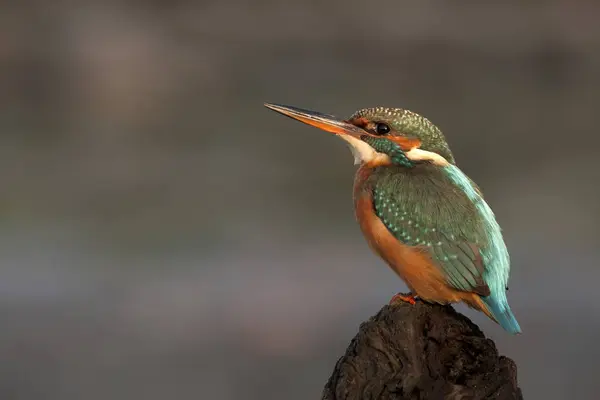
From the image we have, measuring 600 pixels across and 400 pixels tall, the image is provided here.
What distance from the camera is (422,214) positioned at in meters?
1.30

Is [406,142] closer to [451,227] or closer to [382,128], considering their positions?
[382,128]

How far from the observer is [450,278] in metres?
1.27

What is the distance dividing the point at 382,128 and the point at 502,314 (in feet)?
1.32

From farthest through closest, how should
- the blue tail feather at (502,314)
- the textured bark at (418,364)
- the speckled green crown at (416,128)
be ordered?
the speckled green crown at (416,128), the blue tail feather at (502,314), the textured bark at (418,364)

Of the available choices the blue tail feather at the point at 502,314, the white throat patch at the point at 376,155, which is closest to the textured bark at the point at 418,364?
the blue tail feather at the point at 502,314

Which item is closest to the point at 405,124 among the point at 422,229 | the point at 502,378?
the point at 422,229

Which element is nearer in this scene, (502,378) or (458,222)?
(502,378)

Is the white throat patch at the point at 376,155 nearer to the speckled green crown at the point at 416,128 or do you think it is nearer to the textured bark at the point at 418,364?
the speckled green crown at the point at 416,128

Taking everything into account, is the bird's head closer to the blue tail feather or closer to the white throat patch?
the white throat patch

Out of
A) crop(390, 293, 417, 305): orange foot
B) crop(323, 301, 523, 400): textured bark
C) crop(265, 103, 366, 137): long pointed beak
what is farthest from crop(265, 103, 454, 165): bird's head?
crop(323, 301, 523, 400): textured bark

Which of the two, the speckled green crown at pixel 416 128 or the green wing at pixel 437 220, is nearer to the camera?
the green wing at pixel 437 220

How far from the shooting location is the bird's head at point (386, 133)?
138cm

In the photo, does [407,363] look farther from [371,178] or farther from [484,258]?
[371,178]

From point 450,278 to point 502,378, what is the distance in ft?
0.86
